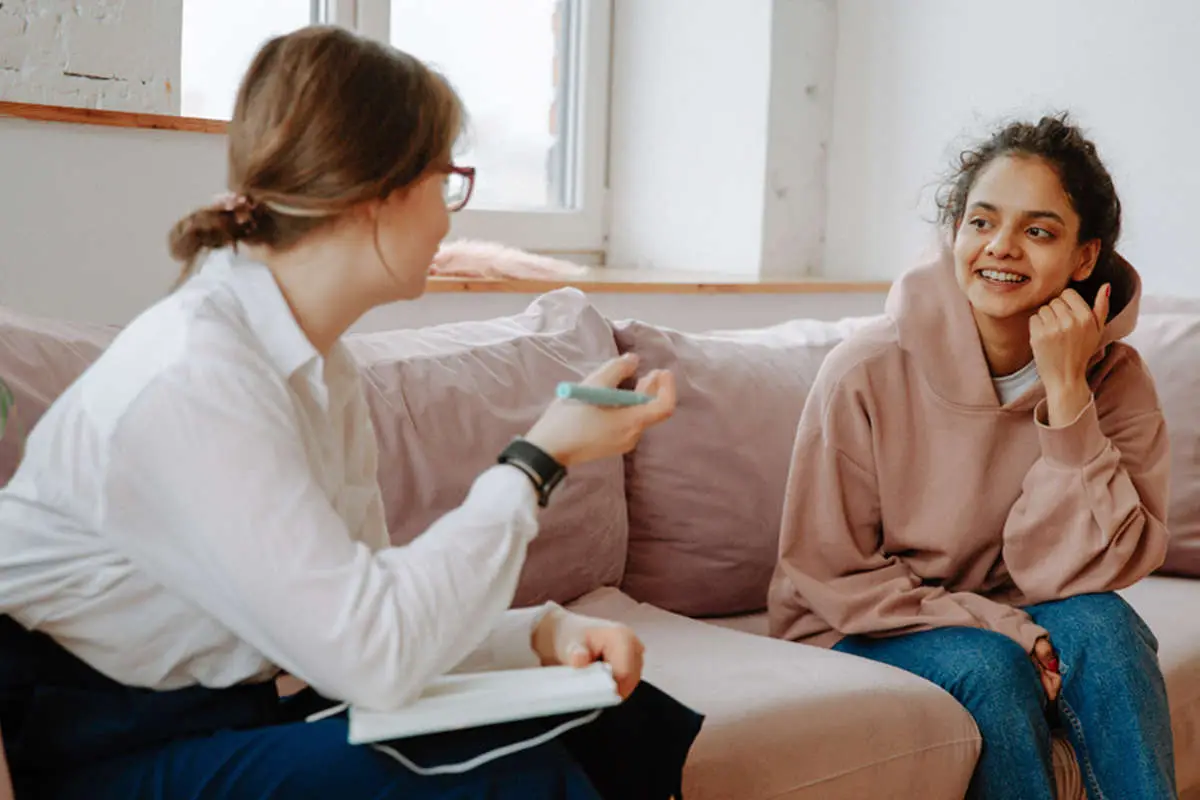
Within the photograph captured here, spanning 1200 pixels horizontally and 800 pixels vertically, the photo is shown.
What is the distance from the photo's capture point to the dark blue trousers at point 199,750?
1.01 metres

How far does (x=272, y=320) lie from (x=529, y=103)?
2.30 m

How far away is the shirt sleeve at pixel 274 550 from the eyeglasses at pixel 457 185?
0.23 m

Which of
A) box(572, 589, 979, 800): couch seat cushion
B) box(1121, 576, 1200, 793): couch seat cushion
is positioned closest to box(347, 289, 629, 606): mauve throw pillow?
box(572, 589, 979, 800): couch seat cushion

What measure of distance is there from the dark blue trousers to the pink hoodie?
2.55 ft

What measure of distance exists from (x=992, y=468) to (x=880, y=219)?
150 centimetres

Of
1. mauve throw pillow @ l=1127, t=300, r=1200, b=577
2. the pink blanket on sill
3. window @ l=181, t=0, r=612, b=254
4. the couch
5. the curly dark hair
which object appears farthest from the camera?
window @ l=181, t=0, r=612, b=254

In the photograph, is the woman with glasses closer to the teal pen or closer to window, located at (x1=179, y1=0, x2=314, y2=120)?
the teal pen

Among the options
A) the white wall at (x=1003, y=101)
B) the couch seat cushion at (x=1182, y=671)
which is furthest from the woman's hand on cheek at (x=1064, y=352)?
the white wall at (x=1003, y=101)

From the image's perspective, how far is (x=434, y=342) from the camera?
190 centimetres

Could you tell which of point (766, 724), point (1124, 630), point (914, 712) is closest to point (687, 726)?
point (766, 724)

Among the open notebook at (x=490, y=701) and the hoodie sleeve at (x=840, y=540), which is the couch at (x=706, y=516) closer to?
the hoodie sleeve at (x=840, y=540)

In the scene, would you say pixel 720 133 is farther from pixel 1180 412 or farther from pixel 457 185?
pixel 457 185

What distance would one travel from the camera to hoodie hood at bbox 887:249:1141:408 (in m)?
1.83

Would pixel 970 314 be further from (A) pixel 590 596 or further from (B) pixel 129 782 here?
(B) pixel 129 782
